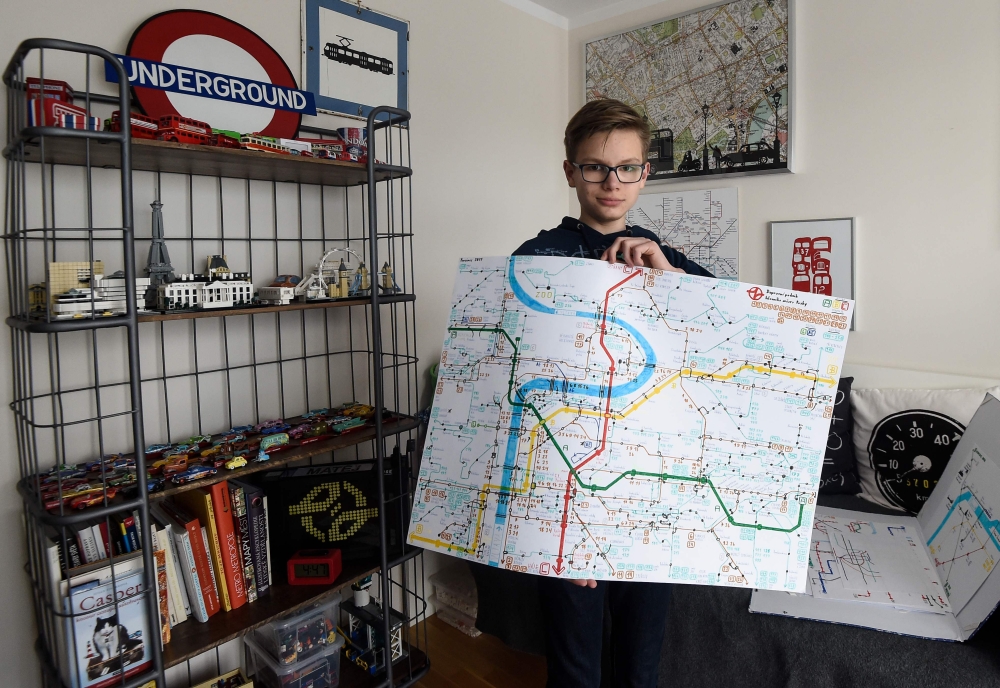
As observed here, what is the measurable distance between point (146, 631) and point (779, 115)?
2499mm

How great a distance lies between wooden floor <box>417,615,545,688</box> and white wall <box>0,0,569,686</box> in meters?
0.31

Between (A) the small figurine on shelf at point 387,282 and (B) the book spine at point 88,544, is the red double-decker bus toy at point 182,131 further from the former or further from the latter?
(B) the book spine at point 88,544

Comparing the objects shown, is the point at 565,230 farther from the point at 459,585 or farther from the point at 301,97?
the point at 459,585

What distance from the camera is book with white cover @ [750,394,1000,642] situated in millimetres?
1470

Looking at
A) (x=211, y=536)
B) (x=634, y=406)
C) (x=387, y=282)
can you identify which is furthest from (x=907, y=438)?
(x=211, y=536)

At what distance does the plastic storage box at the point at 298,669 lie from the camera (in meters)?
1.72

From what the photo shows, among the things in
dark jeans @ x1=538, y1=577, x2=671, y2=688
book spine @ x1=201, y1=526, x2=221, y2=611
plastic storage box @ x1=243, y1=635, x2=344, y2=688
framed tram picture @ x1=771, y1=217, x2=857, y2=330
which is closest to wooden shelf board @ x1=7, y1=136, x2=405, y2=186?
book spine @ x1=201, y1=526, x2=221, y2=611

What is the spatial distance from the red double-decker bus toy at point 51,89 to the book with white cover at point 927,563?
1.94 meters

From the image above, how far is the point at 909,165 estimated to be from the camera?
2150 millimetres

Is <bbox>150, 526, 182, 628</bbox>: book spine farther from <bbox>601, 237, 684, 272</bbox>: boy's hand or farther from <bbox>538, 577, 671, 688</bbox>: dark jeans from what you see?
<bbox>601, 237, 684, 272</bbox>: boy's hand

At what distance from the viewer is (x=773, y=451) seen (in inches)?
45.2

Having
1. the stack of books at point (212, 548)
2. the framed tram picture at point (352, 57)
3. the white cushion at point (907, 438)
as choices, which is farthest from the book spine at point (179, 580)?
the white cushion at point (907, 438)

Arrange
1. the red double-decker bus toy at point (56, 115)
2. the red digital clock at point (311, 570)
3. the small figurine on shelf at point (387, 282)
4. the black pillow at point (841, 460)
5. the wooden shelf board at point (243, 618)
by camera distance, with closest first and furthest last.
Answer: the red double-decker bus toy at point (56, 115)
the wooden shelf board at point (243, 618)
the red digital clock at point (311, 570)
the small figurine on shelf at point (387, 282)
the black pillow at point (841, 460)

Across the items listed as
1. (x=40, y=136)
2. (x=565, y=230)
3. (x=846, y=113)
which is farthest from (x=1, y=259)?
(x=846, y=113)
